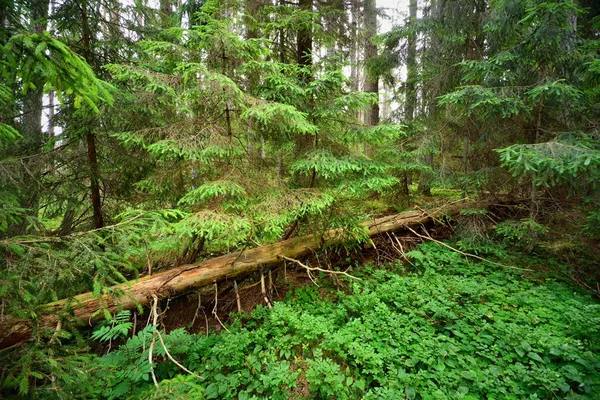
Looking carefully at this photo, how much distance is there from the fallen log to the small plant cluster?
526 mm

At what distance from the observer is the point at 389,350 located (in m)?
3.60

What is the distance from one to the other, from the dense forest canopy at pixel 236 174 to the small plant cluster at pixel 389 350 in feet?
0.12

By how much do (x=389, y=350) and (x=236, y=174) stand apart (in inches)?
131

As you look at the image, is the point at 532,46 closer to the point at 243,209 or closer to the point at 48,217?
the point at 243,209

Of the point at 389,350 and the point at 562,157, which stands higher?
the point at 562,157

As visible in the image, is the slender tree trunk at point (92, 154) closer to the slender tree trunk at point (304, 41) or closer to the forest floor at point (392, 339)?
the forest floor at point (392, 339)

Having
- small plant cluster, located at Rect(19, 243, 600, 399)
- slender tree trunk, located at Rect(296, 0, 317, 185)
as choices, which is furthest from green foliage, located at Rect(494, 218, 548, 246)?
slender tree trunk, located at Rect(296, 0, 317, 185)

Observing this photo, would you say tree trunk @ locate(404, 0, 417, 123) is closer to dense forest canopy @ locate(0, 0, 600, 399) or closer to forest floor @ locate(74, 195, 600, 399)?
dense forest canopy @ locate(0, 0, 600, 399)

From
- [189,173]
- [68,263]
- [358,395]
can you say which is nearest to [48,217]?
[189,173]

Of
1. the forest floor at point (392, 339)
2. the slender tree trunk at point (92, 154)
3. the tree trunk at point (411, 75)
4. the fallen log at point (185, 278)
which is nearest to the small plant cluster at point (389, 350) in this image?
the forest floor at point (392, 339)

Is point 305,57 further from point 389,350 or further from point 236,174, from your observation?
point 389,350

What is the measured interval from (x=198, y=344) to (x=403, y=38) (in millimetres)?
10402

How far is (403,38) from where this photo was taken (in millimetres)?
9062

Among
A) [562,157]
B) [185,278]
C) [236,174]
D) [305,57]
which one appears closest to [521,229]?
[562,157]
